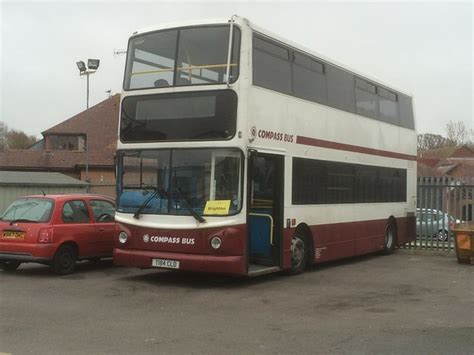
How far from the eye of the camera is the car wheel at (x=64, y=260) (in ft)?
37.4

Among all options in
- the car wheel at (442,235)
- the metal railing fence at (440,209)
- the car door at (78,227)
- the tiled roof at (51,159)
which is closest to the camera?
the car door at (78,227)

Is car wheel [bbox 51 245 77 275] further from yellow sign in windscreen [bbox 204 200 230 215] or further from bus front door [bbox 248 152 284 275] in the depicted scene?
bus front door [bbox 248 152 284 275]

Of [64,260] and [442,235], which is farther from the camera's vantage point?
[442,235]

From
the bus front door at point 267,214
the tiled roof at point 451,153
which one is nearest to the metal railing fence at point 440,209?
the bus front door at point 267,214

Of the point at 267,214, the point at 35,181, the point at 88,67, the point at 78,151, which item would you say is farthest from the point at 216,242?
the point at 78,151

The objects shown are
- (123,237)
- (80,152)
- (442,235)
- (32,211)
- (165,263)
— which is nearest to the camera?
(165,263)

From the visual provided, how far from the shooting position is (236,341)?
6.72 metres

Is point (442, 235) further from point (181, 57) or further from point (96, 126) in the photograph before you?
point (96, 126)

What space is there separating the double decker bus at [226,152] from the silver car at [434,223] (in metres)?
5.60

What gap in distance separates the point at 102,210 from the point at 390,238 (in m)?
8.42

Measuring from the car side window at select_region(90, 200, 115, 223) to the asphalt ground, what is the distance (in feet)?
3.58

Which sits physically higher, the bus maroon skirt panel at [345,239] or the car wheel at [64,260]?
the bus maroon skirt panel at [345,239]

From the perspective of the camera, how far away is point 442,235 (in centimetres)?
1750

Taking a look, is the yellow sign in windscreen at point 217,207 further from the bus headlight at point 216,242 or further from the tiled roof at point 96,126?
the tiled roof at point 96,126
